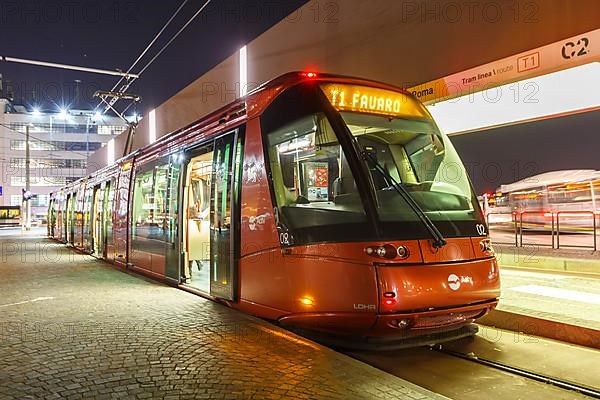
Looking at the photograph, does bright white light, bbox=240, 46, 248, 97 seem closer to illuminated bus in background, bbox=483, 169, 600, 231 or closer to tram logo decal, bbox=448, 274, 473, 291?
illuminated bus in background, bbox=483, 169, 600, 231

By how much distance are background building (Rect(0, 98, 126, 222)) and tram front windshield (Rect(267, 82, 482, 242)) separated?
2898 inches

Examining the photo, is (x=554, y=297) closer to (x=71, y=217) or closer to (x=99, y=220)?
(x=99, y=220)

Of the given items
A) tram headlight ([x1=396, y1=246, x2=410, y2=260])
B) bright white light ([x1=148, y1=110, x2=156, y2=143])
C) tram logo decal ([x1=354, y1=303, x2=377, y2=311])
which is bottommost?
tram logo decal ([x1=354, y1=303, x2=377, y2=311])

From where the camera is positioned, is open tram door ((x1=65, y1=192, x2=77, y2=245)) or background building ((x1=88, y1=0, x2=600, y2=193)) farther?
open tram door ((x1=65, y1=192, x2=77, y2=245))

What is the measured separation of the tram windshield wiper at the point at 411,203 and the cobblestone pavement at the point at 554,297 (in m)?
2.35

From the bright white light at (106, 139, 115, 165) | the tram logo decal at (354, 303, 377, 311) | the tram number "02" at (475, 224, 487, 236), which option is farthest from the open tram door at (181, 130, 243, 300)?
the bright white light at (106, 139, 115, 165)

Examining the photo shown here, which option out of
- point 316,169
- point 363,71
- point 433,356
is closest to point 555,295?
point 433,356

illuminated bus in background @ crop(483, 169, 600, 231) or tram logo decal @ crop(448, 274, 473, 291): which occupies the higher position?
illuminated bus in background @ crop(483, 169, 600, 231)

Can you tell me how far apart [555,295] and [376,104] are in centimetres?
460

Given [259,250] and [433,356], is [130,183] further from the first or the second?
[433,356]

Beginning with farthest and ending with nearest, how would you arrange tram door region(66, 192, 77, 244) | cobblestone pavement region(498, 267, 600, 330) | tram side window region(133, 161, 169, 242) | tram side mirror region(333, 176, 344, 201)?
tram door region(66, 192, 77, 244) → tram side window region(133, 161, 169, 242) → cobblestone pavement region(498, 267, 600, 330) → tram side mirror region(333, 176, 344, 201)

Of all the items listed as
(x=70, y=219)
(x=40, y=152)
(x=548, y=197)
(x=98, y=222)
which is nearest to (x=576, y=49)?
(x=98, y=222)

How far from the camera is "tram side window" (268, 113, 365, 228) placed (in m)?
5.44

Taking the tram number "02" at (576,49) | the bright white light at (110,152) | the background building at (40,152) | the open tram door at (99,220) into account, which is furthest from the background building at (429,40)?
the background building at (40,152)
